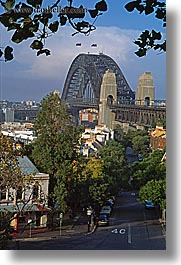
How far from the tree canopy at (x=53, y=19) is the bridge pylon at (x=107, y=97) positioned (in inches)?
6.4

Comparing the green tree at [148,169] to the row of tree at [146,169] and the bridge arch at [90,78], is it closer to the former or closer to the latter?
the row of tree at [146,169]

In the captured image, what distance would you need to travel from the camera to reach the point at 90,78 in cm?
208

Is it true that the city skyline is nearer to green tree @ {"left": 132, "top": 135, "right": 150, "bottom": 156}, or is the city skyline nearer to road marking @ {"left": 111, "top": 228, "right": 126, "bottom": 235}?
green tree @ {"left": 132, "top": 135, "right": 150, "bottom": 156}

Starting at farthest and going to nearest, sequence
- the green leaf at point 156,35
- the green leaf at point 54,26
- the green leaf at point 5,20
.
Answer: the green leaf at point 156,35
the green leaf at point 54,26
the green leaf at point 5,20

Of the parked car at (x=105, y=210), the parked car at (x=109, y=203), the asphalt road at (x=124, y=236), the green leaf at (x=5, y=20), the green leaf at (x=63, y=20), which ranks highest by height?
the green leaf at (x=63, y=20)

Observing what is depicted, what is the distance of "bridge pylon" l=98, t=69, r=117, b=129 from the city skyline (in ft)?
0.22

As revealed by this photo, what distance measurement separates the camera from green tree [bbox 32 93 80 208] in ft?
6.50

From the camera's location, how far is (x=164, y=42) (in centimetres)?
187

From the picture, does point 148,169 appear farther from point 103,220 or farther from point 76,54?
point 76,54

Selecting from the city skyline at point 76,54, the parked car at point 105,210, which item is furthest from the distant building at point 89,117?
the parked car at point 105,210

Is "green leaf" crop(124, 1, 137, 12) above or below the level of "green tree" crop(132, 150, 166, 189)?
above

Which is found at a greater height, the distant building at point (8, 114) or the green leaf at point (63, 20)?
the green leaf at point (63, 20)

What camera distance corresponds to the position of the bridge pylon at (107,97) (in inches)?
80.5

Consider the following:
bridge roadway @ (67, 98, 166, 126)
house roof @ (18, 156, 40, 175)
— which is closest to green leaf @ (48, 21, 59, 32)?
bridge roadway @ (67, 98, 166, 126)
